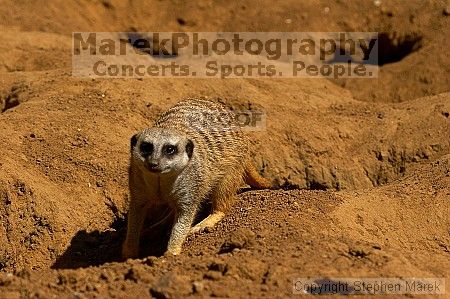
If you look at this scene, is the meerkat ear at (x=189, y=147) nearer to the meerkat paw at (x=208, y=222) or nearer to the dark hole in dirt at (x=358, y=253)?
the meerkat paw at (x=208, y=222)

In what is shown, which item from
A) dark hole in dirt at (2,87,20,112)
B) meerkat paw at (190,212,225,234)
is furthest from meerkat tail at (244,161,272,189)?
dark hole in dirt at (2,87,20,112)

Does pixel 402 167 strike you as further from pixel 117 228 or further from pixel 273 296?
pixel 273 296

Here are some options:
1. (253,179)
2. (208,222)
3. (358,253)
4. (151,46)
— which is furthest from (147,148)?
(151,46)

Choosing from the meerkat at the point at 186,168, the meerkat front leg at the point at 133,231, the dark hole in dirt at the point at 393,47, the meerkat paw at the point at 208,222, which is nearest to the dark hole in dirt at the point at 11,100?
the meerkat at the point at 186,168

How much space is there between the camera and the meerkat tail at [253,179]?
15.0 feet

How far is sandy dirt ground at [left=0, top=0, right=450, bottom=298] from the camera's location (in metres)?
3.12

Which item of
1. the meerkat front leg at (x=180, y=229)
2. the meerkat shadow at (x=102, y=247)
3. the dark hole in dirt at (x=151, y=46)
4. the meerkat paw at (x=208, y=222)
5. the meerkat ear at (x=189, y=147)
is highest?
the dark hole in dirt at (x=151, y=46)

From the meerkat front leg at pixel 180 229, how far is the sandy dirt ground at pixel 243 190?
8 cm

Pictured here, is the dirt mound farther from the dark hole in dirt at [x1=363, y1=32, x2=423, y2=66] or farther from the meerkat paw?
the dark hole in dirt at [x1=363, y1=32, x2=423, y2=66]

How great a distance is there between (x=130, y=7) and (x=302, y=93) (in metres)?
3.09

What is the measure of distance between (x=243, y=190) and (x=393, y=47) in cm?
348

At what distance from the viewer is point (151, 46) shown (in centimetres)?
768

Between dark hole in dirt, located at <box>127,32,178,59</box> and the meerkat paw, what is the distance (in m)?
3.33

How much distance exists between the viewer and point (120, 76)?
5492mm
